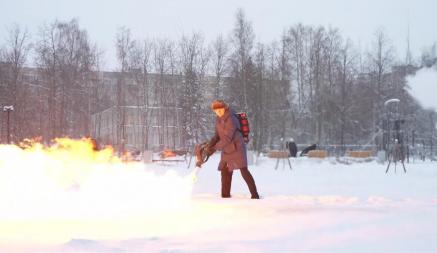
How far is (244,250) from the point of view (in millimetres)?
5492

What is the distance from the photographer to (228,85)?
53781mm

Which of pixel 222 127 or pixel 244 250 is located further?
pixel 222 127

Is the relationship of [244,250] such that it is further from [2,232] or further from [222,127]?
[222,127]

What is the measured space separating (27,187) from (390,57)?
1995 inches

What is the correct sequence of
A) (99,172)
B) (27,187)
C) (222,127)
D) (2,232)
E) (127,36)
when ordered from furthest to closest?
(127,36) < (99,172) < (27,187) < (222,127) < (2,232)

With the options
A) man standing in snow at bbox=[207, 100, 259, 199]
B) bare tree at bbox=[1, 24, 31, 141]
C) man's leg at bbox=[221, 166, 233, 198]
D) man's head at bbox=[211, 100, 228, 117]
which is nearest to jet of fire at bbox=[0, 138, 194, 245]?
man's leg at bbox=[221, 166, 233, 198]

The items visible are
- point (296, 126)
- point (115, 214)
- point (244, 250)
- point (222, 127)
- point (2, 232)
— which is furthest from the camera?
point (296, 126)

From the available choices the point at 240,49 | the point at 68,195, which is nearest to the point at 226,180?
the point at 68,195

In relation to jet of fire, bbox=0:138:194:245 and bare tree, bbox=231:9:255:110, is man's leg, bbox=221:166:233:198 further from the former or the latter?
bare tree, bbox=231:9:255:110

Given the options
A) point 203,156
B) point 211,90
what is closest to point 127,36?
point 211,90

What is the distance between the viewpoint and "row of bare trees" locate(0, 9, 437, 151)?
52.1m

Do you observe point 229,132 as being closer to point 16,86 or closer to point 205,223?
point 205,223

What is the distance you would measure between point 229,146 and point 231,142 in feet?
0.30

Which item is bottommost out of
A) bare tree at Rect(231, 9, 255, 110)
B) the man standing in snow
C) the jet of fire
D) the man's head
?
the jet of fire
